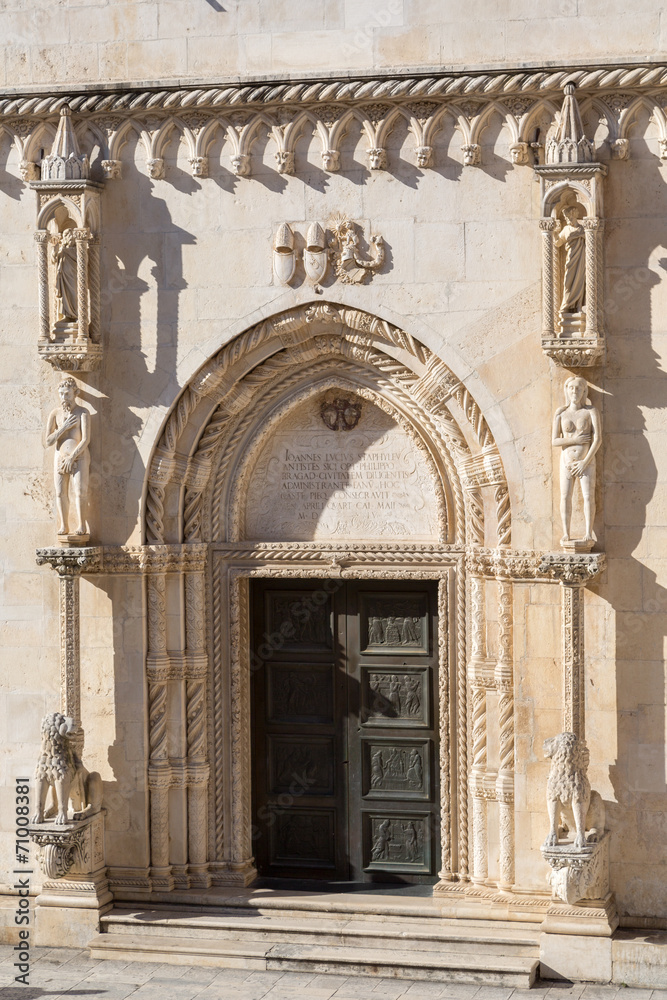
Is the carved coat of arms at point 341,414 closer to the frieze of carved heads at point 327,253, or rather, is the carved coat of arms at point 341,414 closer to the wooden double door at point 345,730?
the frieze of carved heads at point 327,253

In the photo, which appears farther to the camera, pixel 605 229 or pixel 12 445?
pixel 12 445

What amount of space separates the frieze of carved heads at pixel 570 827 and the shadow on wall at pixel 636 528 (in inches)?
15.2

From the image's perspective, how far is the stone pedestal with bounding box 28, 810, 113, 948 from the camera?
1168 cm

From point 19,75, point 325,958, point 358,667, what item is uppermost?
point 19,75

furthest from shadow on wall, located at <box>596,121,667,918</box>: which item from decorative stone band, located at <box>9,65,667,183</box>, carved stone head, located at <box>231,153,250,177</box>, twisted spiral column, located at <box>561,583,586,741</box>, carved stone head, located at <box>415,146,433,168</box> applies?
carved stone head, located at <box>231,153,250,177</box>

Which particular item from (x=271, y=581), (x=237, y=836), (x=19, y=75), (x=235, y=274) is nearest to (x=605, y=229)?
(x=235, y=274)

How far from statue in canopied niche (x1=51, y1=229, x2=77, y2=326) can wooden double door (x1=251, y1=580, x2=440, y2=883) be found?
98.4 inches

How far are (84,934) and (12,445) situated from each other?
3.68m

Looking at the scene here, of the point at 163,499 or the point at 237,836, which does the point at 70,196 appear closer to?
the point at 163,499

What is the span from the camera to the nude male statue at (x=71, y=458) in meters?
11.8

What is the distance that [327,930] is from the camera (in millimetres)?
11445

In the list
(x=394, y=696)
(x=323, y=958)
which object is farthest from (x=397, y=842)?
(x=323, y=958)

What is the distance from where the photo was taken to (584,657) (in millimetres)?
11031

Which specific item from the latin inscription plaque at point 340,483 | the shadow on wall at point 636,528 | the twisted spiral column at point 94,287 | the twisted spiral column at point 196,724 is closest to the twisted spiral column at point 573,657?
the shadow on wall at point 636,528
